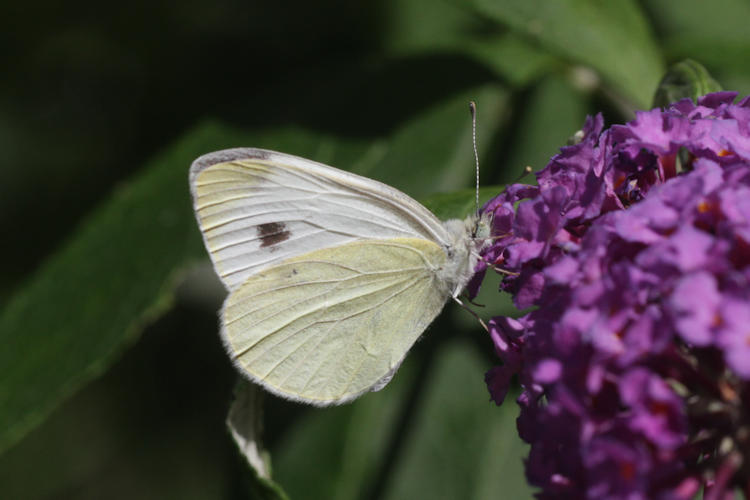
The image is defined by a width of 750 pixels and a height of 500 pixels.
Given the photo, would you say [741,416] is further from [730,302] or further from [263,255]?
[263,255]

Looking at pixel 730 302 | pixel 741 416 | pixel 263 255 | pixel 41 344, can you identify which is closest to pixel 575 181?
pixel 730 302

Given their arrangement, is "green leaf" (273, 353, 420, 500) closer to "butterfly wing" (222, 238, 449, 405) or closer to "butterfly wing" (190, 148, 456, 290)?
"butterfly wing" (222, 238, 449, 405)

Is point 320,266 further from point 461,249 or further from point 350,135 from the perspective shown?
point 350,135

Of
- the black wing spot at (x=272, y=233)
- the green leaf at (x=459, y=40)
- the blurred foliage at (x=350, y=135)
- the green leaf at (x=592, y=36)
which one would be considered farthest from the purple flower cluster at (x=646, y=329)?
the green leaf at (x=459, y=40)

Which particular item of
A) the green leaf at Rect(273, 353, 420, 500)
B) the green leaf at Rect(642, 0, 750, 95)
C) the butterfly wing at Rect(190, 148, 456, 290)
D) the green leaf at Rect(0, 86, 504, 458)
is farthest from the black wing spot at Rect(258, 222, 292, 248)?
the green leaf at Rect(642, 0, 750, 95)

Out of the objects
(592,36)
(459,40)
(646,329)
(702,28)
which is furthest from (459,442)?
(702,28)

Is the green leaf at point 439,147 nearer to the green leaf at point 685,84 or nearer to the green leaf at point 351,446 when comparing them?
the green leaf at point 351,446
